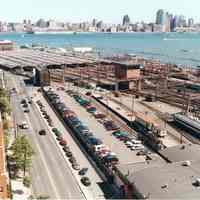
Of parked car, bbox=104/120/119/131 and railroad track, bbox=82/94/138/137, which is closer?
railroad track, bbox=82/94/138/137

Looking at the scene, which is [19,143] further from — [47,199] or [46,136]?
[46,136]

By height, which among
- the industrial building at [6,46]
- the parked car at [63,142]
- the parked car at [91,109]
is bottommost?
the parked car at [63,142]

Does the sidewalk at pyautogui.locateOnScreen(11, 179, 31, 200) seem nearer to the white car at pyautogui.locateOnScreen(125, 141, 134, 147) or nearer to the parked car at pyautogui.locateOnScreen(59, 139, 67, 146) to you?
the parked car at pyautogui.locateOnScreen(59, 139, 67, 146)

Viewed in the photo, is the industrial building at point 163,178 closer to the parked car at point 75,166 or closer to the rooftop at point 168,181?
the rooftop at point 168,181

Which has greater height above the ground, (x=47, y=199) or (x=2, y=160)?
(x=2, y=160)

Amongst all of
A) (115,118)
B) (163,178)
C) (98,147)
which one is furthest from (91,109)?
(163,178)

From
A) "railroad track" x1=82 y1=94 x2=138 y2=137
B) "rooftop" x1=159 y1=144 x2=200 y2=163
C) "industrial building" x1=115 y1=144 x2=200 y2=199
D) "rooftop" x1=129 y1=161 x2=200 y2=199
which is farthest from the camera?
"railroad track" x1=82 y1=94 x2=138 y2=137

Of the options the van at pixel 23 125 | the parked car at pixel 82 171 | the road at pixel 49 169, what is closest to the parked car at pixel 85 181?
the road at pixel 49 169

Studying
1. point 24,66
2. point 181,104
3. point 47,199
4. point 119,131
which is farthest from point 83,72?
point 47,199

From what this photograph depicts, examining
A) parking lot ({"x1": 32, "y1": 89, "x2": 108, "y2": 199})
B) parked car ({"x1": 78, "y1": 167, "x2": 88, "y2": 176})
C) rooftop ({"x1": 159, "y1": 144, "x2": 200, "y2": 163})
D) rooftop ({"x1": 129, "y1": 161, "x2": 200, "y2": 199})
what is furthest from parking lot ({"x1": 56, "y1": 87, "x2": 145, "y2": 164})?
rooftop ({"x1": 129, "y1": 161, "x2": 200, "y2": 199})
